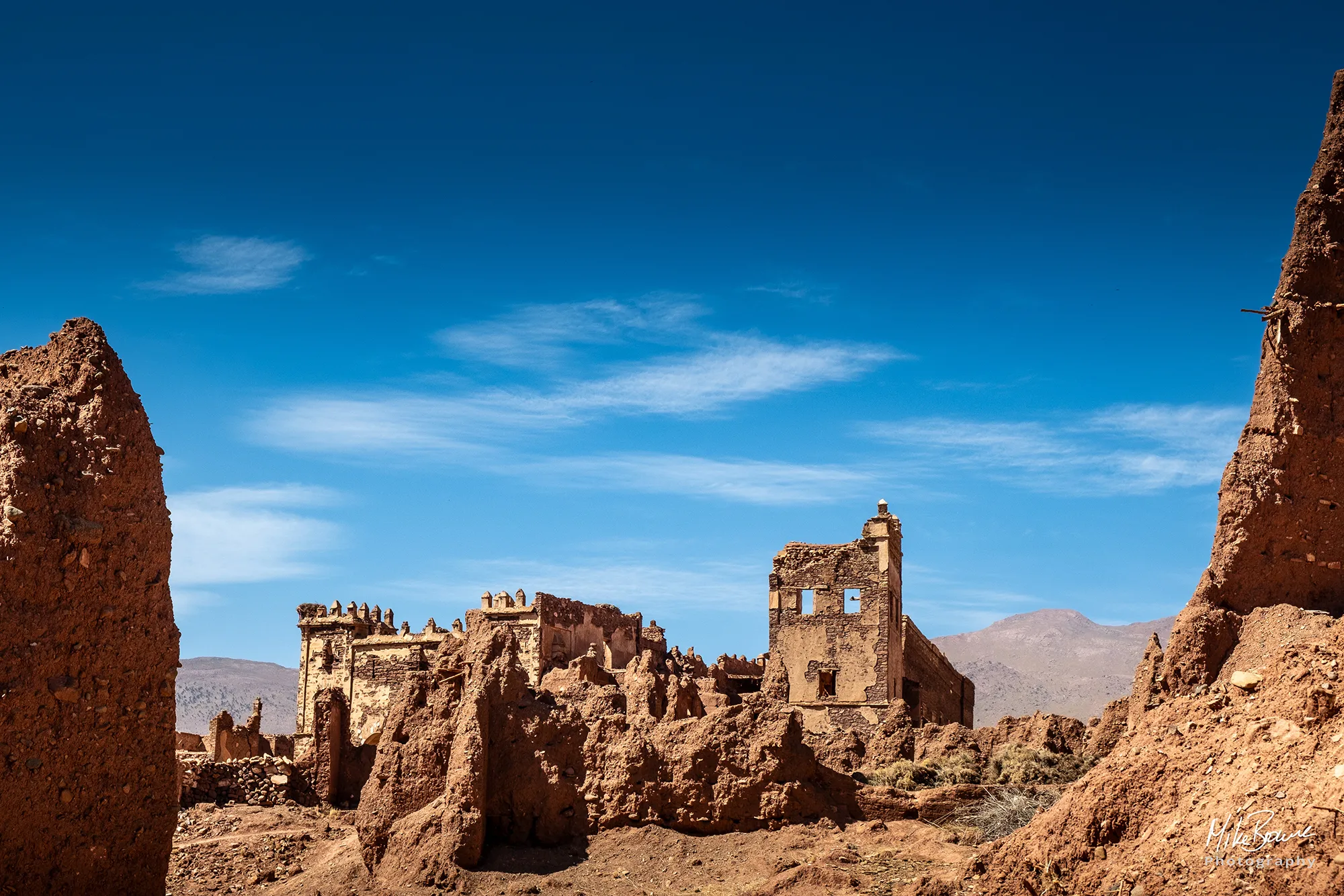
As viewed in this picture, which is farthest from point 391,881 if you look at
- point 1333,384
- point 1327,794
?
point 1333,384

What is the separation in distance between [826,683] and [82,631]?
970 inches

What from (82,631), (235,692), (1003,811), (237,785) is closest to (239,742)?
(237,785)

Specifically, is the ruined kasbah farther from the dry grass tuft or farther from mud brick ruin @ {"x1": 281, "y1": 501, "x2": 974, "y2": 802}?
the dry grass tuft

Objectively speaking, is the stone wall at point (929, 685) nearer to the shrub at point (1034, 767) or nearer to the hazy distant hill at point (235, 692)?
the shrub at point (1034, 767)

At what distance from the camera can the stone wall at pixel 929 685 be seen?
3350 cm

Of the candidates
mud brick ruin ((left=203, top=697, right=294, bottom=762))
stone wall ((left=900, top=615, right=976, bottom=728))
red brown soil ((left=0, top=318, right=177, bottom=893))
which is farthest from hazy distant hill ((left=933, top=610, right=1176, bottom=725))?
red brown soil ((left=0, top=318, right=177, bottom=893))

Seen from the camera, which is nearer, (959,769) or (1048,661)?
(959,769)

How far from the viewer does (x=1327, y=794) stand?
24.8 ft

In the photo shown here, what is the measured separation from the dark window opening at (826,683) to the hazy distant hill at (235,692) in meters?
73.6

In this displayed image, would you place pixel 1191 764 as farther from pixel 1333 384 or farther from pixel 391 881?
pixel 391 881

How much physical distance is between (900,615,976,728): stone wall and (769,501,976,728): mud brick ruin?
23cm

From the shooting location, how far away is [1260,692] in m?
9.09

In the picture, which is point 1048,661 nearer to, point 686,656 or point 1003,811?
point 686,656

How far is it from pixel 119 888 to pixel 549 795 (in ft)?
22.4
